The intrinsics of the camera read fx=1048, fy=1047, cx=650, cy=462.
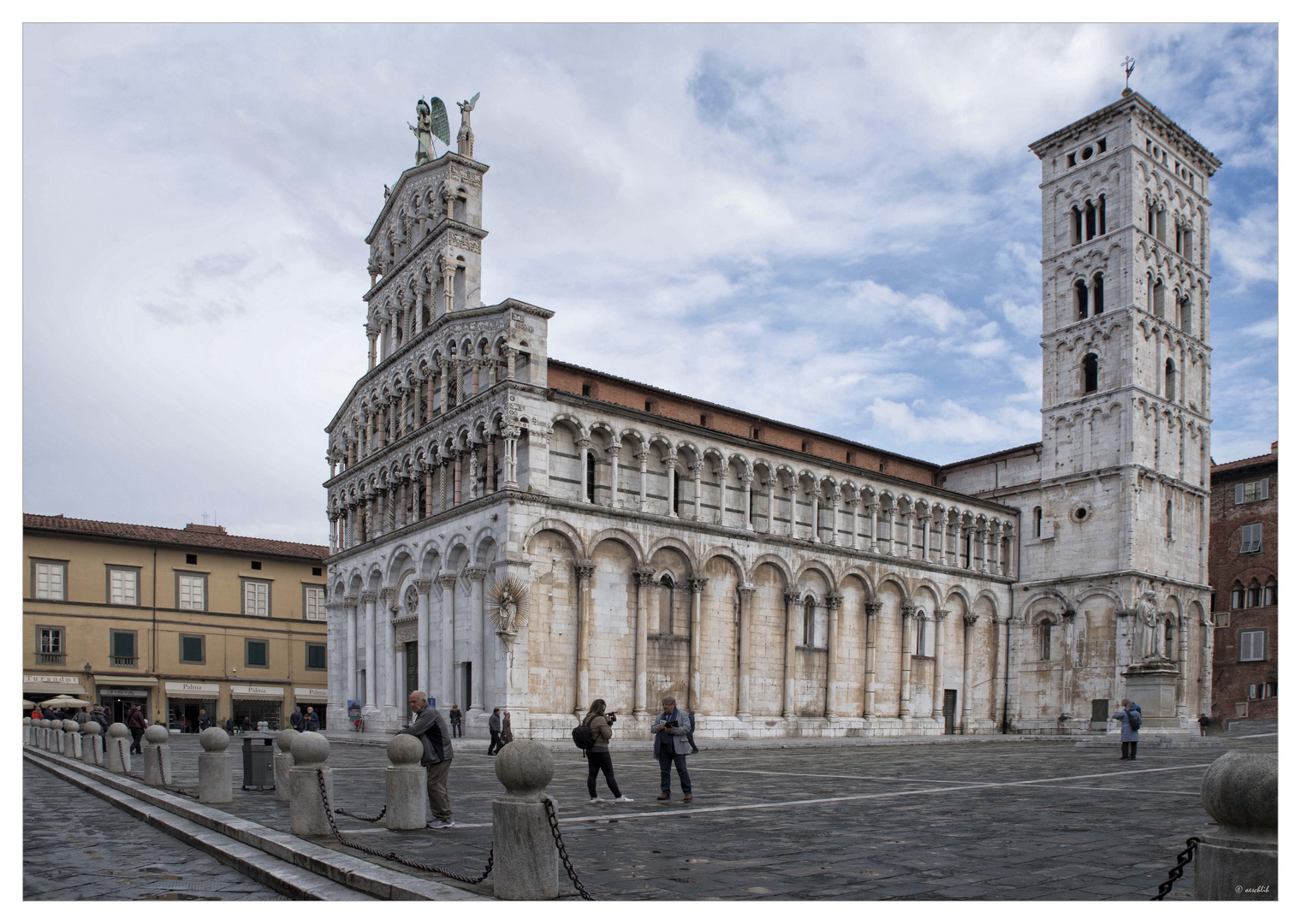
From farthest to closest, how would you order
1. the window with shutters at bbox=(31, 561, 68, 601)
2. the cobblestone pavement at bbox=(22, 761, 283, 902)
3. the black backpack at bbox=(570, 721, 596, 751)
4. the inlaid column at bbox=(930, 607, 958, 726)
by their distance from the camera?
the window with shutters at bbox=(31, 561, 68, 601), the inlaid column at bbox=(930, 607, 958, 726), the black backpack at bbox=(570, 721, 596, 751), the cobblestone pavement at bbox=(22, 761, 283, 902)

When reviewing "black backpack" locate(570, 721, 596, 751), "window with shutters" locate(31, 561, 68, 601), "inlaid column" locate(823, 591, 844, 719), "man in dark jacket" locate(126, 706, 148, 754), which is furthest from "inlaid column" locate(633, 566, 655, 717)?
"window with shutters" locate(31, 561, 68, 601)

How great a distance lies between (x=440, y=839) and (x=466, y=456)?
23.0 metres

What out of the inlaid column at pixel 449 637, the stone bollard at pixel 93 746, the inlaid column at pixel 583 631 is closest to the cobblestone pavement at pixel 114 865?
the stone bollard at pixel 93 746

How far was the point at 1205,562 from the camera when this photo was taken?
1807 inches

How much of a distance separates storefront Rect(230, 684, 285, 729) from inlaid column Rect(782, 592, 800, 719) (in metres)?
24.9

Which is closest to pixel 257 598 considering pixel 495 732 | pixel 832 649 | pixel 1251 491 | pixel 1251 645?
pixel 832 649

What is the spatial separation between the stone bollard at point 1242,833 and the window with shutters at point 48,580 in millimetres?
46448

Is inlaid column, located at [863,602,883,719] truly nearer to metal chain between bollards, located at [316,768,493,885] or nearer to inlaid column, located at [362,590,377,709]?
inlaid column, located at [362,590,377,709]

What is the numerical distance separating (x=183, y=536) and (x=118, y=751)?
3293cm

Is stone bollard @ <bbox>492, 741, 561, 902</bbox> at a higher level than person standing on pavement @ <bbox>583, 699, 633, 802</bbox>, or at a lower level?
higher

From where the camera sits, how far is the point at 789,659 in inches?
1403

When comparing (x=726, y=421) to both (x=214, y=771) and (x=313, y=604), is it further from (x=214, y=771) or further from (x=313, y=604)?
(x=214, y=771)

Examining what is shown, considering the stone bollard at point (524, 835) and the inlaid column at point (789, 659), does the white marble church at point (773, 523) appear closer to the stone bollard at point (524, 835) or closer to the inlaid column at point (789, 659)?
the inlaid column at point (789, 659)

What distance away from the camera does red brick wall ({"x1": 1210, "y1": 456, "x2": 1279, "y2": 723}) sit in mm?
48406
